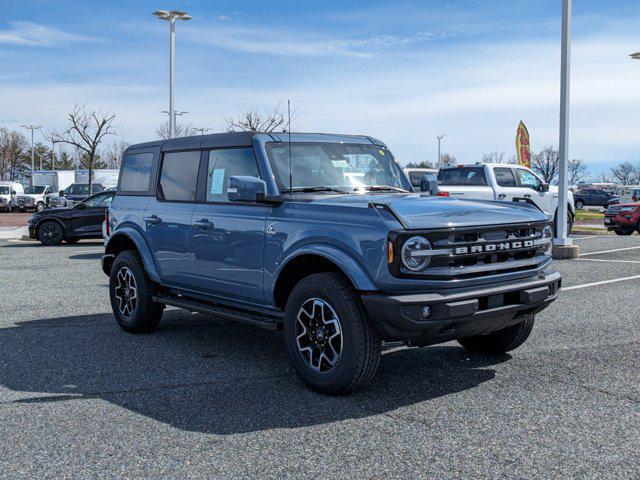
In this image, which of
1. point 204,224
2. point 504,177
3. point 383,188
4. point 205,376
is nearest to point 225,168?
point 204,224

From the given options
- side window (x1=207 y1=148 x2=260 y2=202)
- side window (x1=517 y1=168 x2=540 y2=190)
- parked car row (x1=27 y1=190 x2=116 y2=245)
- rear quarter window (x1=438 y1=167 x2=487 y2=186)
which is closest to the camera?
side window (x1=207 y1=148 x2=260 y2=202)

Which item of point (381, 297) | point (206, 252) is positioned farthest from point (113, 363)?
point (381, 297)

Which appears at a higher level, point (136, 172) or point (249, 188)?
point (136, 172)

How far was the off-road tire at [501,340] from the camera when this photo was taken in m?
6.04

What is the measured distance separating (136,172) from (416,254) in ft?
13.1

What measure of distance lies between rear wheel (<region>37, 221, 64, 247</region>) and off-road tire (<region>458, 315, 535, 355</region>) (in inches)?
621

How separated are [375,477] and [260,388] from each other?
183 cm

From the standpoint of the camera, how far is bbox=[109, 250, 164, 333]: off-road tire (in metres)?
7.23

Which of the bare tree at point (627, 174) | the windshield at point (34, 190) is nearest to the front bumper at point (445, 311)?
the windshield at point (34, 190)

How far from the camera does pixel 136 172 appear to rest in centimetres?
773

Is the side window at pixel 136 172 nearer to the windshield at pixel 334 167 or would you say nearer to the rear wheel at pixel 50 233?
the windshield at pixel 334 167

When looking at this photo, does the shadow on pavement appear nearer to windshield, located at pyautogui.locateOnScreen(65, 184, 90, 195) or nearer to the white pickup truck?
the white pickup truck

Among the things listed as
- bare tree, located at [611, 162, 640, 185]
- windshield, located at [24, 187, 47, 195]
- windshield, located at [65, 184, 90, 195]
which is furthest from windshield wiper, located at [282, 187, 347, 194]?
bare tree, located at [611, 162, 640, 185]

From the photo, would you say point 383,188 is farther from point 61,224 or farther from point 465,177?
A: point 61,224
